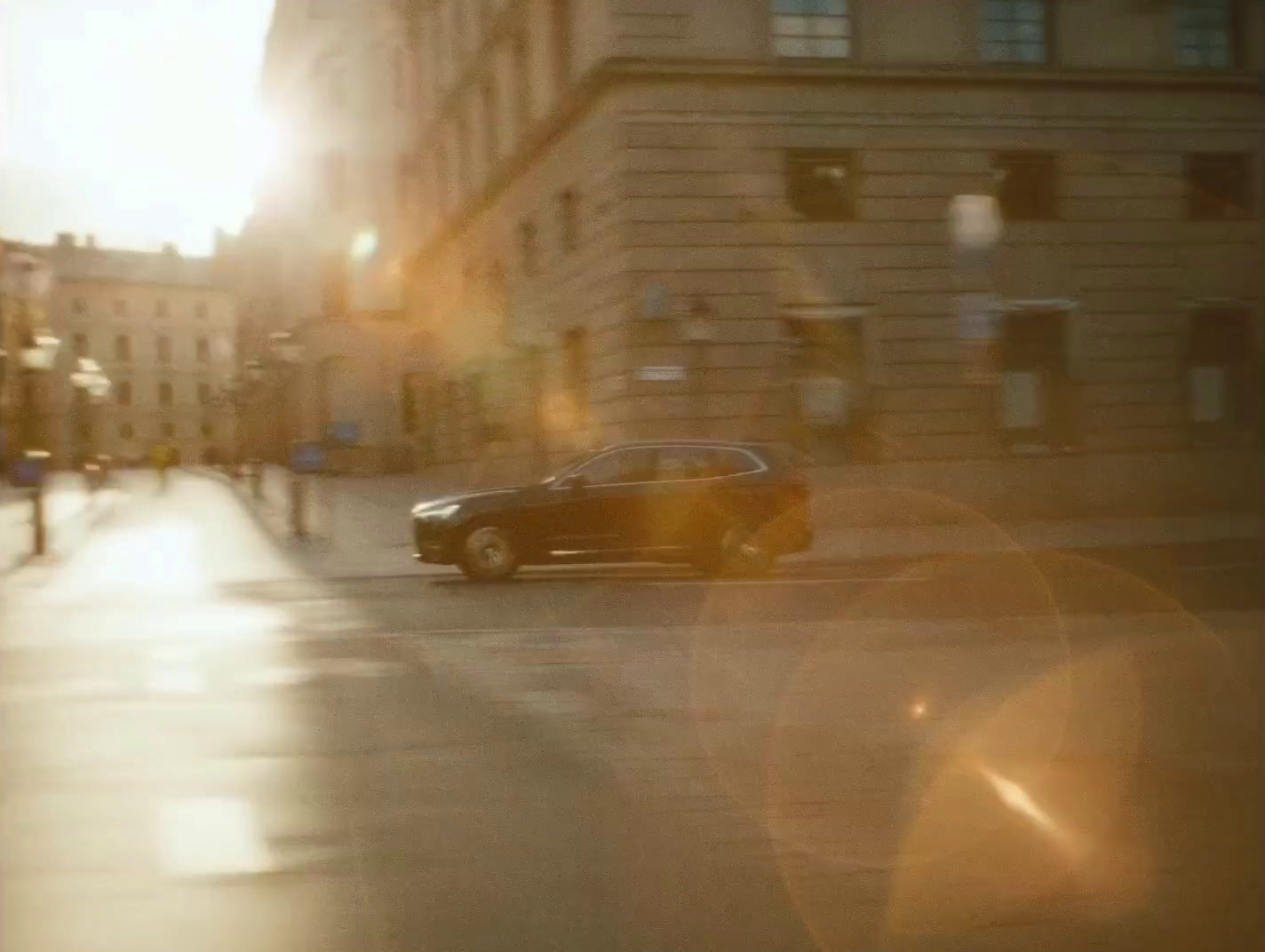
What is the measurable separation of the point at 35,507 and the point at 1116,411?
58.1 ft

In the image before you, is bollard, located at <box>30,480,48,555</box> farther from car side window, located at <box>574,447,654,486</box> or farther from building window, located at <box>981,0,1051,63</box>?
building window, located at <box>981,0,1051,63</box>

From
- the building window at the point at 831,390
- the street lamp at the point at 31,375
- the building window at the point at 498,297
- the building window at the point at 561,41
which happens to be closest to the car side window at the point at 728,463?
the building window at the point at 831,390

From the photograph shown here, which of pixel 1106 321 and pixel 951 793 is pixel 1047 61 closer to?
pixel 1106 321

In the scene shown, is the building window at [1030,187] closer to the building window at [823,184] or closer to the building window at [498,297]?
the building window at [823,184]

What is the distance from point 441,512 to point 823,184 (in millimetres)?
11674

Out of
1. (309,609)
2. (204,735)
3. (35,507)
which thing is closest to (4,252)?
(35,507)

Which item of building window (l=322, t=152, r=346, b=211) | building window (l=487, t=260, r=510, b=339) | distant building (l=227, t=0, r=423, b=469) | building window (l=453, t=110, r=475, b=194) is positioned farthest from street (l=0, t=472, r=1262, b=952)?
building window (l=322, t=152, r=346, b=211)

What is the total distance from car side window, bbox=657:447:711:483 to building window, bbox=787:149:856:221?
968 cm

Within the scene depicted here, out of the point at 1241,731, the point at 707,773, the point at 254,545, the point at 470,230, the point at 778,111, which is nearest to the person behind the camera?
the point at 707,773

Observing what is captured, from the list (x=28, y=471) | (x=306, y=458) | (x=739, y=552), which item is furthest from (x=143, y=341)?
(x=739, y=552)

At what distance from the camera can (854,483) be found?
27625mm

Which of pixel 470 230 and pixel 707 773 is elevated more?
pixel 470 230

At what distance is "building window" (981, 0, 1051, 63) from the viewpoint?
28.5 m

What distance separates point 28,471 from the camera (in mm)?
22938
